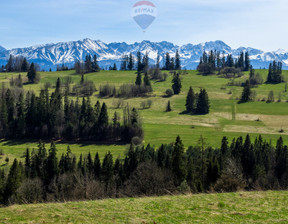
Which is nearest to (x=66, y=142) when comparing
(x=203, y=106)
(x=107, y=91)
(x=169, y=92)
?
Answer: (x=107, y=91)

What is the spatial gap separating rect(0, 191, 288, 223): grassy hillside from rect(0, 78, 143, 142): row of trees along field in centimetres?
9525

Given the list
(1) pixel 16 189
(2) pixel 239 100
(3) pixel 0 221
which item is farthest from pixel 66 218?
(2) pixel 239 100

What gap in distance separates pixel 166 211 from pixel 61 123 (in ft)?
395

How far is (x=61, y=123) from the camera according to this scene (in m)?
130

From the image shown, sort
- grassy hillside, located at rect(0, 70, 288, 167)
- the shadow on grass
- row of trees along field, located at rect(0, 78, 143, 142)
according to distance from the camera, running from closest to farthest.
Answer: grassy hillside, located at rect(0, 70, 288, 167) → the shadow on grass → row of trees along field, located at rect(0, 78, 143, 142)

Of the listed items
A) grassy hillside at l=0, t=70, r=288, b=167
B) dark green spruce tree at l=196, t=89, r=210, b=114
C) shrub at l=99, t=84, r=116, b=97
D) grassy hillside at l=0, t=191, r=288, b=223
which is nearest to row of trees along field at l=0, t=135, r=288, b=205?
grassy hillside at l=0, t=70, r=288, b=167

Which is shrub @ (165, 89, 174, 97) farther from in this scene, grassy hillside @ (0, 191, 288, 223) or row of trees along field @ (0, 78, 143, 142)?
grassy hillside @ (0, 191, 288, 223)

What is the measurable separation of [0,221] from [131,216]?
792 centimetres

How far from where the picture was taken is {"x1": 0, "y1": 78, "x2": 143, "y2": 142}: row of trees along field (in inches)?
4771

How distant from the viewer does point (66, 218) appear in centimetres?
1631

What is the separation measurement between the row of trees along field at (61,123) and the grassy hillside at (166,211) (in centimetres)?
9525

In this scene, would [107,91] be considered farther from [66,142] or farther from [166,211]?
[166,211]

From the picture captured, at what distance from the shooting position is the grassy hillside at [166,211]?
16141 mm

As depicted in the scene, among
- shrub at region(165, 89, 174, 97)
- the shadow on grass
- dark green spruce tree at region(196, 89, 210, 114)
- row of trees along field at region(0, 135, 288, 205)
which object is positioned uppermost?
shrub at region(165, 89, 174, 97)
